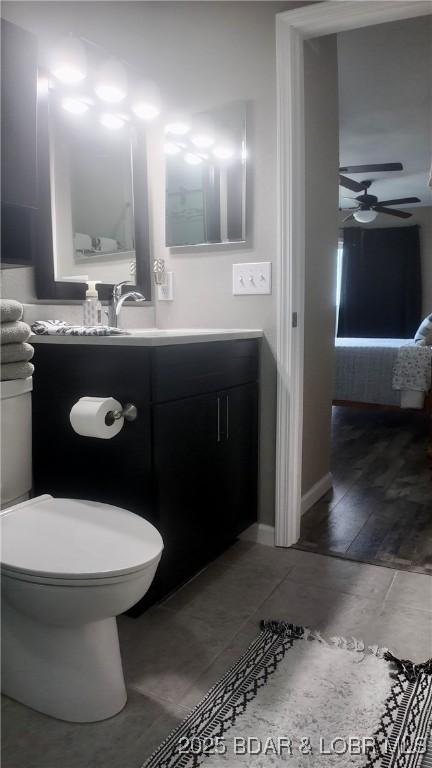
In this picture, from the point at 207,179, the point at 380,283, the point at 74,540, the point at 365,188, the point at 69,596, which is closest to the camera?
the point at 69,596

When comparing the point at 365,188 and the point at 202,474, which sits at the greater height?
the point at 365,188

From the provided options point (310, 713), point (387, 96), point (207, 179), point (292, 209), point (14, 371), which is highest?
point (387, 96)

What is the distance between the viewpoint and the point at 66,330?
1609 millimetres

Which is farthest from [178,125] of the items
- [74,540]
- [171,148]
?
[74,540]

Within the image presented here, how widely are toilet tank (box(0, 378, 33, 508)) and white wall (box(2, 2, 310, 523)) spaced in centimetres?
92

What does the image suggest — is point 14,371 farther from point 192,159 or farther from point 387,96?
point 387,96

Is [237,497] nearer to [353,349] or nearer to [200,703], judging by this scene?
[200,703]

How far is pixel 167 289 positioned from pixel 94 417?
994 millimetres

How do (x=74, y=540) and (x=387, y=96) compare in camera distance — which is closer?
(x=74, y=540)

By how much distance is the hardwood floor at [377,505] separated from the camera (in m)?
2.09

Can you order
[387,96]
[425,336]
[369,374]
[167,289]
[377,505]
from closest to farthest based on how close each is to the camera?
[167,289]
[377,505]
[387,96]
[369,374]
[425,336]

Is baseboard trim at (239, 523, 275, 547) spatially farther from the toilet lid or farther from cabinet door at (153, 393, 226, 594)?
the toilet lid

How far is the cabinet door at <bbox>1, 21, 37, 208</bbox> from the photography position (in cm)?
145

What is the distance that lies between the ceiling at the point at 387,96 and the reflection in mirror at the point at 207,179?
123 centimetres
